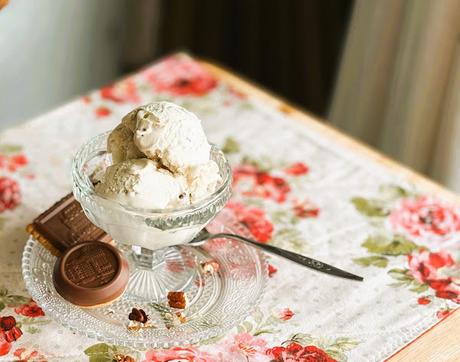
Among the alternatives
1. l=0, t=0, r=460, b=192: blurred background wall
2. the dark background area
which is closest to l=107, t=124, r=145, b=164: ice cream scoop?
l=0, t=0, r=460, b=192: blurred background wall

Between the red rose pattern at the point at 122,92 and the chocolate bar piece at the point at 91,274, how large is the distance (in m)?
0.46

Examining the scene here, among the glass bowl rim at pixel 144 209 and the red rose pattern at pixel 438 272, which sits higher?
the glass bowl rim at pixel 144 209

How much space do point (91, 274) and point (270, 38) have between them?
1456 mm

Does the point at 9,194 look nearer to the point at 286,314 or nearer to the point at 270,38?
the point at 286,314

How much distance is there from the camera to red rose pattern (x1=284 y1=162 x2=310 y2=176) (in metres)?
1.23

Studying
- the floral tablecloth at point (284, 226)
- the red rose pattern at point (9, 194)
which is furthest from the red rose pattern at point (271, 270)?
the red rose pattern at point (9, 194)

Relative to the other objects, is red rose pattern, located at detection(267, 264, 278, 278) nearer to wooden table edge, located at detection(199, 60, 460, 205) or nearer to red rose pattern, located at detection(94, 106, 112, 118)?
wooden table edge, located at detection(199, 60, 460, 205)

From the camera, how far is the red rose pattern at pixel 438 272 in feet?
3.36

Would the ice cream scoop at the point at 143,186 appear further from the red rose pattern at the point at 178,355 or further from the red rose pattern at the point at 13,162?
the red rose pattern at the point at 13,162

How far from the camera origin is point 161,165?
88 cm

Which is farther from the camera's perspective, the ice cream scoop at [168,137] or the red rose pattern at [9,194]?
the red rose pattern at [9,194]

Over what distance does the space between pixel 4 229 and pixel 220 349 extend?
1.17 ft

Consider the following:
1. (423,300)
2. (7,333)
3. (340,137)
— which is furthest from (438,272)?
(7,333)

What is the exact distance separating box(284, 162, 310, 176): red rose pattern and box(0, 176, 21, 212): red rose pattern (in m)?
0.42
